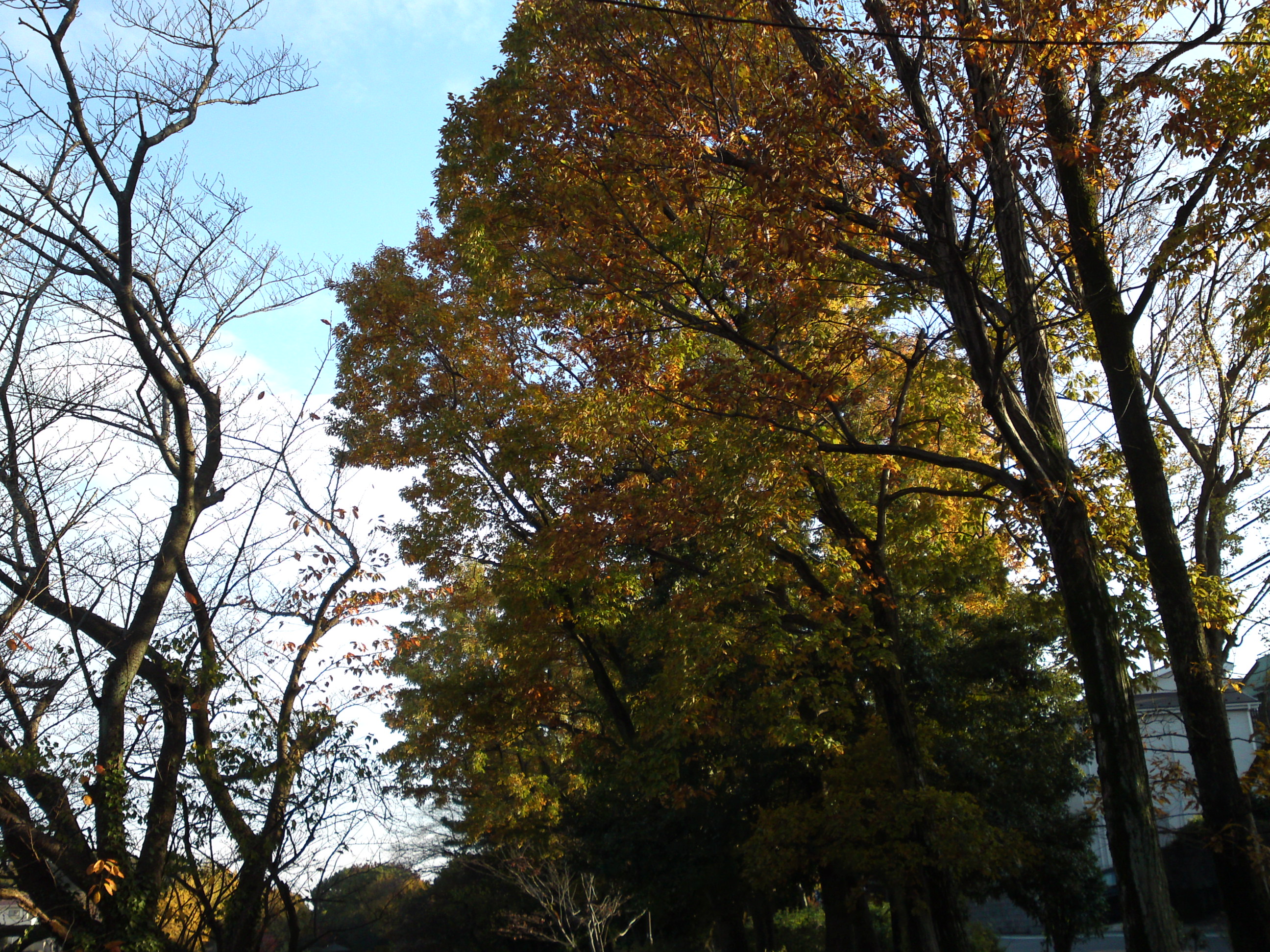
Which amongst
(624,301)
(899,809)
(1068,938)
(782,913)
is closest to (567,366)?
(624,301)

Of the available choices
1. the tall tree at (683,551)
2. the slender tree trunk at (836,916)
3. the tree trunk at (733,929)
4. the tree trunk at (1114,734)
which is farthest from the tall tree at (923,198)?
the tree trunk at (733,929)

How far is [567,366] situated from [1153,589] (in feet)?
24.8

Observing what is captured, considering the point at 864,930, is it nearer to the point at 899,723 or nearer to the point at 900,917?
the point at 900,917

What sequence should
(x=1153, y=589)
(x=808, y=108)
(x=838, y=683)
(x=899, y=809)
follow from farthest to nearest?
(x=838, y=683) < (x=899, y=809) < (x=1153, y=589) < (x=808, y=108)

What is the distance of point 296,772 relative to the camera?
8.91 m

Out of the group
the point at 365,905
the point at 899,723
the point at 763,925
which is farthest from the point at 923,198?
the point at 365,905

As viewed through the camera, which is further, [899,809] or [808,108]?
[899,809]

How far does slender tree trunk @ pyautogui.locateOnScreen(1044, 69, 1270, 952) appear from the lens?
6.77 metres

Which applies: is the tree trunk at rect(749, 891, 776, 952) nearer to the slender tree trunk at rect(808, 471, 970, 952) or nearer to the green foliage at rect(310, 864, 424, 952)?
the green foliage at rect(310, 864, 424, 952)

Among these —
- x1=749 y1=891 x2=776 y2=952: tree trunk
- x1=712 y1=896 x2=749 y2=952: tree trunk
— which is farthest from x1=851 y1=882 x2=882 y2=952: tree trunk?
x1=749 y1=891 x2=776 y2=952: tree trunk

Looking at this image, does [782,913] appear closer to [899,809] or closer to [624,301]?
[899,809]

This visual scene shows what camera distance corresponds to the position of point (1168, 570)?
7.29 m

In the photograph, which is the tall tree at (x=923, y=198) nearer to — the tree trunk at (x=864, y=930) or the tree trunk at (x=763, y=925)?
the tree trunk at (x=864, y=930)

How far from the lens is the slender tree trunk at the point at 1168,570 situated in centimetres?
677
